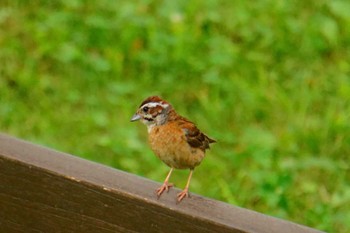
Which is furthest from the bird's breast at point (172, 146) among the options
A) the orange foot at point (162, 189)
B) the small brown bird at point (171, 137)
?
the orange foot at point (162, 189)

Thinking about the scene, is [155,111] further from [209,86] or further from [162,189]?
[209,86]

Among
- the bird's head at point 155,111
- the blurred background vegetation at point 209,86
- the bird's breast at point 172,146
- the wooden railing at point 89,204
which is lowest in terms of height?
the blurred background vegetation at point 209,86

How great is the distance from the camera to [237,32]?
22.9 feet

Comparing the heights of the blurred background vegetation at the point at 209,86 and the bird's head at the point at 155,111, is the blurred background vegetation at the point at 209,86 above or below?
below

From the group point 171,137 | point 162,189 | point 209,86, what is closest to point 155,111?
point 171,137

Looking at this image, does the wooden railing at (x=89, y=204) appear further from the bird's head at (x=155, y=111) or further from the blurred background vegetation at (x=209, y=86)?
the blurred background vegetation at (x=209, y=86)

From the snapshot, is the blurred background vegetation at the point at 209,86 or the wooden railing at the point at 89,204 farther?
the blurred background vegetation at the point at 209,86

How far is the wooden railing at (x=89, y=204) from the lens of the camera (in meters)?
2.22

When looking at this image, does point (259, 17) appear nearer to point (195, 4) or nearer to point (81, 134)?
point (195, 4)

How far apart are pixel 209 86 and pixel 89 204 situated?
13.6ft

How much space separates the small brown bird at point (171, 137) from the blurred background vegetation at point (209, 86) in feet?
4.93

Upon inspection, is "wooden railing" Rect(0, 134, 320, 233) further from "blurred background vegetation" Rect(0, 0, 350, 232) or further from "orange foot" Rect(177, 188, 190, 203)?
"blurred background vegetation" Rect(0, 0, 350, 232)

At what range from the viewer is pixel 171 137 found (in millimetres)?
3512

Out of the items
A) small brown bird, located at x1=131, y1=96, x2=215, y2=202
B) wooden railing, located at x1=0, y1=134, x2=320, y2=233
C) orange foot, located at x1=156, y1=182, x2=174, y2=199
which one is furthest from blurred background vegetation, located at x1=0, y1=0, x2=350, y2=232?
wooden railing, located at x1=0, y1=134, x2=320, y2=233
